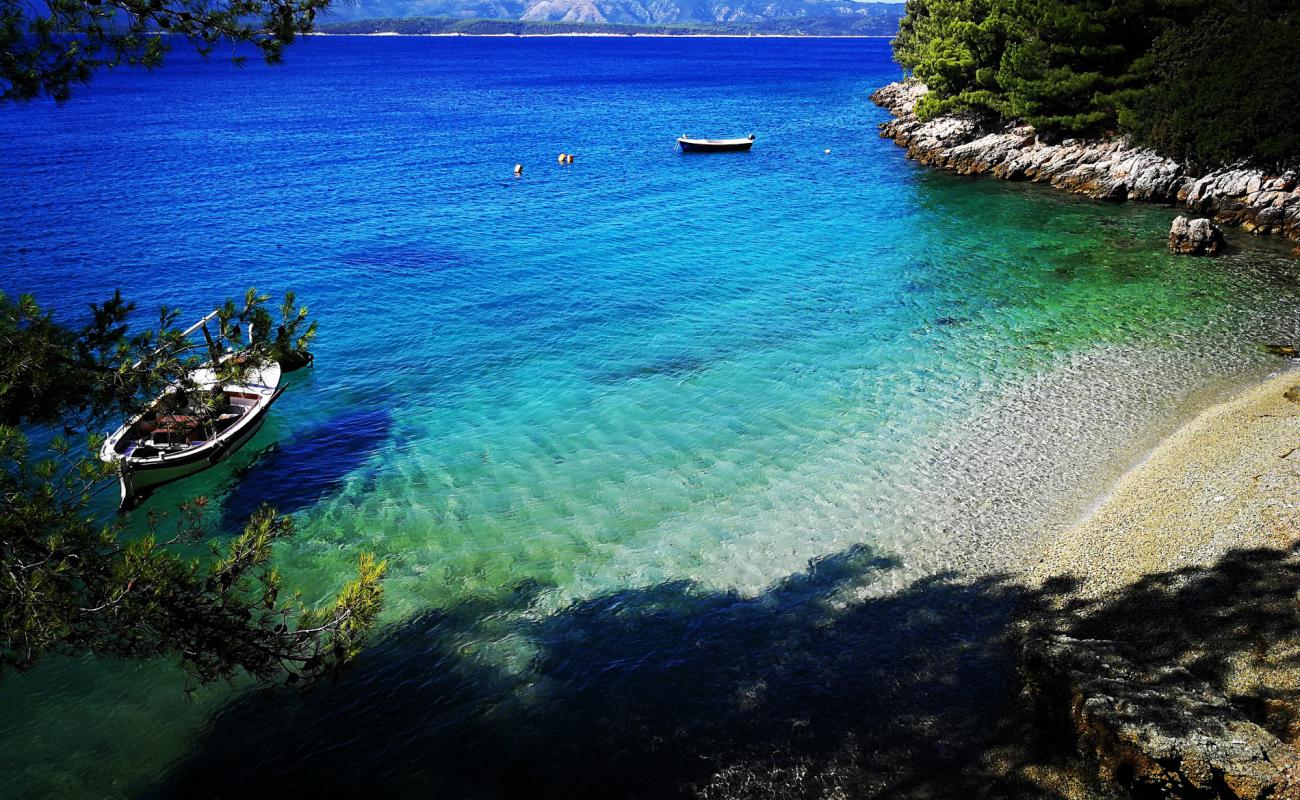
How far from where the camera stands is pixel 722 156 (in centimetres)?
6175

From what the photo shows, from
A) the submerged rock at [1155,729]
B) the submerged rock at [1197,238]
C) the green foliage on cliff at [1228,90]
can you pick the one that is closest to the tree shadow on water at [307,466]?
the submerged rock at [1155,729]

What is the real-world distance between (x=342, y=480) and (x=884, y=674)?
1298cm

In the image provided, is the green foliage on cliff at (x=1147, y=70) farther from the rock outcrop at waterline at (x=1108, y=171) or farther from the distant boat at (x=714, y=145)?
the distant boat at (x=714, y=145)

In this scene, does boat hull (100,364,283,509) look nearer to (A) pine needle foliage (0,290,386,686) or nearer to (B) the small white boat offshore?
(B) the small white boat offshore

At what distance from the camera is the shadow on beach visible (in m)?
10.3

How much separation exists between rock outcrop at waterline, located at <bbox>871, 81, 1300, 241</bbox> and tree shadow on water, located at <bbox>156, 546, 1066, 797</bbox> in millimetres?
31385

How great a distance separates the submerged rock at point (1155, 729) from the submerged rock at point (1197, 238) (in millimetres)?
27631

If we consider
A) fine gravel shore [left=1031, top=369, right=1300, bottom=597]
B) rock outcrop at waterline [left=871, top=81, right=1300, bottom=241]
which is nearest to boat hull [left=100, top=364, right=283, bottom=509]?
fine gravel shore [left=1031, top=369, right=1300, bottom=597]

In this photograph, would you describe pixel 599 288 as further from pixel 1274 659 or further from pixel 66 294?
pixel 1274 659

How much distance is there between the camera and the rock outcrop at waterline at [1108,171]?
34.2 m

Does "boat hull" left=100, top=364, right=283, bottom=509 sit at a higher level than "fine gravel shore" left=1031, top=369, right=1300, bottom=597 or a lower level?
lower

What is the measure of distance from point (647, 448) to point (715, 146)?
160ft

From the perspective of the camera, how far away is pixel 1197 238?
31344 mm

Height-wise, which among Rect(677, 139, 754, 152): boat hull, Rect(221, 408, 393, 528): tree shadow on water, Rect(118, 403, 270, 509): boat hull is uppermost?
Rect(677, 139, 754, 152): boat hull
